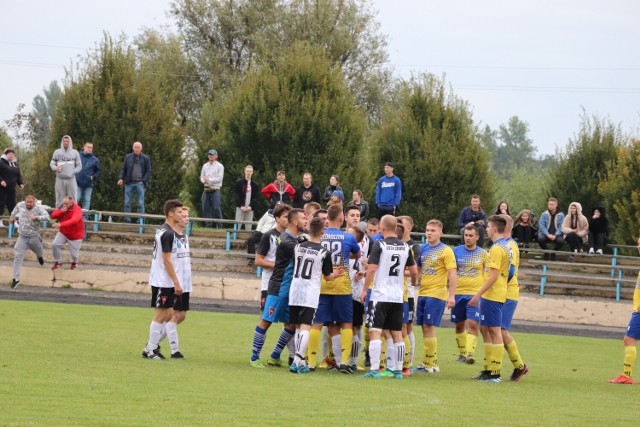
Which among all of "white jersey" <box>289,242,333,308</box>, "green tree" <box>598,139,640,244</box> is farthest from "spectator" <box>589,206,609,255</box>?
"white jersey" <box>289,242,333,308</box>

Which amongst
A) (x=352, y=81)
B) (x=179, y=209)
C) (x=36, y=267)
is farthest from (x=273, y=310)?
(x=352, y=81)

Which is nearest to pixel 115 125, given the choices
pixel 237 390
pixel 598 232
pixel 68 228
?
pixel 68 228

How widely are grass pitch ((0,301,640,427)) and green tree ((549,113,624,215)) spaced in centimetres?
2114

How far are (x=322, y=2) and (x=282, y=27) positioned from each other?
2.32 metres

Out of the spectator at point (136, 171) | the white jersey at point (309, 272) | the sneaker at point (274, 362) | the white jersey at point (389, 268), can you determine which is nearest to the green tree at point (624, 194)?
the spectator at point (136, 171)

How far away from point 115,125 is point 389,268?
22955mm

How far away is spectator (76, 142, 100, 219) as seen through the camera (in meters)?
29.3

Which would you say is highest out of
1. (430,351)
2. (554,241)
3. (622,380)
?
(554,241)

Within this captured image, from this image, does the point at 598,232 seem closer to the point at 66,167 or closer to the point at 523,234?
the point at 523,234

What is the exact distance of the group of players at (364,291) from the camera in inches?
525

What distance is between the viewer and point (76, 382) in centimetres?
1090

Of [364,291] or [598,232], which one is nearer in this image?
[364,291]

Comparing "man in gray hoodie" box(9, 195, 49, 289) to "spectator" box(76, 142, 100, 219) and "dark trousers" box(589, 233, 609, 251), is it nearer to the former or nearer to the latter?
"spectator" box(76, 142, 100, 219)

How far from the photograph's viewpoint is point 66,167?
28.3 metres
